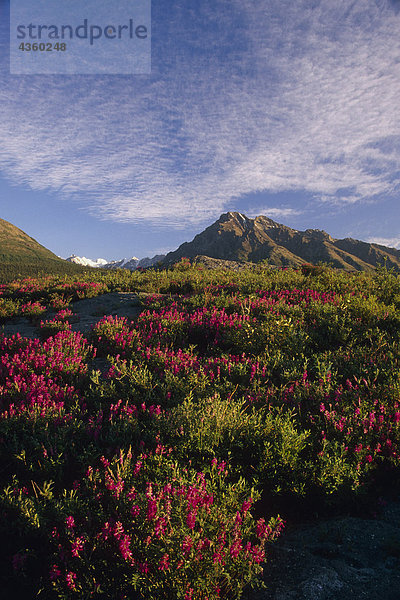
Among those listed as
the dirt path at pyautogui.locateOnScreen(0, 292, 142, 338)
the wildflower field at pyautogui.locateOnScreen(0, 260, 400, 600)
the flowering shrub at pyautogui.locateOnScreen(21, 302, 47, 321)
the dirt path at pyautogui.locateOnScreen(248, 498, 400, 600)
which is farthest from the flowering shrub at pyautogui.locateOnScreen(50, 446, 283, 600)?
the flowering shrub at pyautogui.locateOnScreen(21, 302, 47, 321)

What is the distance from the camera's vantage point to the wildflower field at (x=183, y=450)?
2.22m

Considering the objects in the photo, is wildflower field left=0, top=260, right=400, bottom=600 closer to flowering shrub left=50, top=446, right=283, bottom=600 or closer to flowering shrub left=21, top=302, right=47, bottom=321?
flowering shrub left=50, top=446, right=283, bottom=600

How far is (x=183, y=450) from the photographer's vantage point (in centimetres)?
324

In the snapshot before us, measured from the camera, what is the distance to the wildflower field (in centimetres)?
222

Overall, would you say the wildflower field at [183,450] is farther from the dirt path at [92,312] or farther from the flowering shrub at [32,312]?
the flowering shrub at [32,312]

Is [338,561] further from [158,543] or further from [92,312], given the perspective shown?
[92,312]

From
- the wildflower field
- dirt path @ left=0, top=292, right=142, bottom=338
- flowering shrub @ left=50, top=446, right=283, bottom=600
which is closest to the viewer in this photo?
flowering shrub @ left=50, top=446, right=283, bottom=600

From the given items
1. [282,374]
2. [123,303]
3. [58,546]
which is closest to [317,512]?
[282,374]

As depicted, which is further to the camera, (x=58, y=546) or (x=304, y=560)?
(x=304, y=560)

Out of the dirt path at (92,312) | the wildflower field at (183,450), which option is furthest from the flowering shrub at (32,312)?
the wildflower field at (183,450)

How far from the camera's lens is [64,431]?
334 centimetres

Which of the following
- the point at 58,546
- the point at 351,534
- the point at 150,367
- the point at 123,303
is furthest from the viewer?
the point at 123,303

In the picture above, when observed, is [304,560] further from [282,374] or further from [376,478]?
[282,374]

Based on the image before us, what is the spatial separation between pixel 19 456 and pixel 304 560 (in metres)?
2.73
